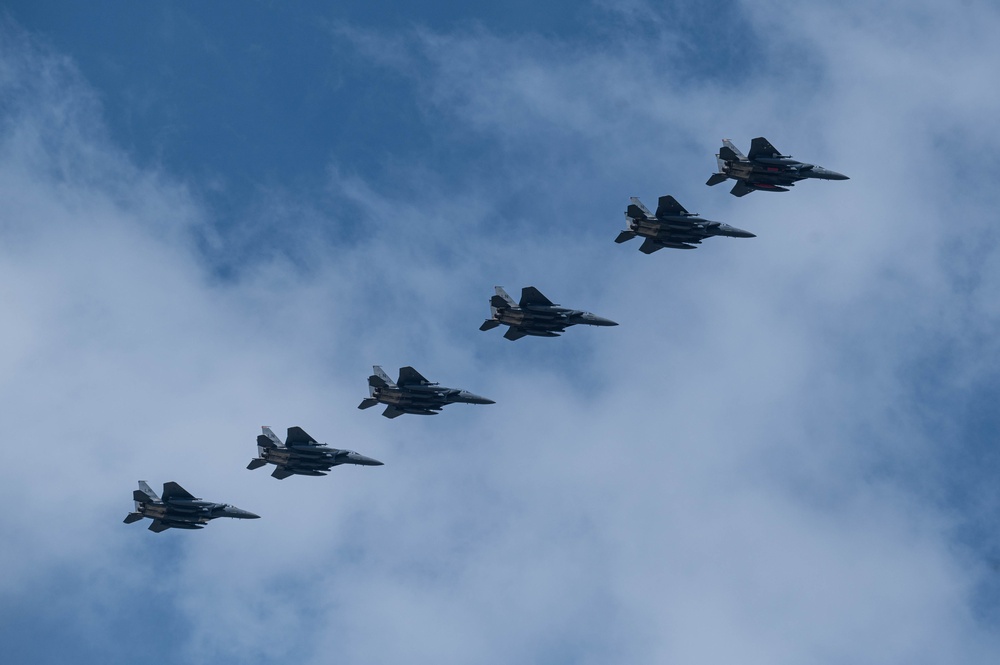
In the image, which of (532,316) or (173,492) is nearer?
(532,316)

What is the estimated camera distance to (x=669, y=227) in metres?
162

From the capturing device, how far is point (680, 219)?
162125 millimetres

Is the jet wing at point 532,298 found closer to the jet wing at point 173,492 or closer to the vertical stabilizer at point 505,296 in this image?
the vertical stabilizer at point 505,296

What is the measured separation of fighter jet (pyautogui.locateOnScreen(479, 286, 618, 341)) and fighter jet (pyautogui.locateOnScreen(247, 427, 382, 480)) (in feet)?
75.3

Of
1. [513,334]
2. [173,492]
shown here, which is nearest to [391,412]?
[513,334]

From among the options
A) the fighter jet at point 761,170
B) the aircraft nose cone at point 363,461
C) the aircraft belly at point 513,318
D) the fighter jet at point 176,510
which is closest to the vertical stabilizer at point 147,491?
the fighter jet at point 176,510

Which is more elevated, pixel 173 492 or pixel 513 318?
pixel 513 318

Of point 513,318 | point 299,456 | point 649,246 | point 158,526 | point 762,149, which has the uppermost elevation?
point 762,149

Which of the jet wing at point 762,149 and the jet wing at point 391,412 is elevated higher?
the jet wing at point 762,149

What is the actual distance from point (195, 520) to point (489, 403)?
37.4m

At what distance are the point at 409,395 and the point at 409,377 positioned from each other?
210 cm

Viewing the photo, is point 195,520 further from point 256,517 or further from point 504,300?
point 504,300

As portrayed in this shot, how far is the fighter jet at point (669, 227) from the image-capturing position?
532 feet

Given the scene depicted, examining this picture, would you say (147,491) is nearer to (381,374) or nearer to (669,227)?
(381,374)
